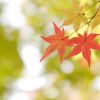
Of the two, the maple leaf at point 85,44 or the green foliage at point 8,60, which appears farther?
the green foliage at point 8,60

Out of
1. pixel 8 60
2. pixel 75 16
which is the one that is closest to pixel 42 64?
pixel 8 60

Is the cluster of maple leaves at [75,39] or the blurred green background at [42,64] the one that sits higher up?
the blurred green background at [42,64]

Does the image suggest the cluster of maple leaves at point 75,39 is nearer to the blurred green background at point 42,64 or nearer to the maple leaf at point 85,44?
the maple leaf at point 85,44

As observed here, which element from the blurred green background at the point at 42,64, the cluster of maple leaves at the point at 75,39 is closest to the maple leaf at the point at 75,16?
the cluster of maple leaves at the point at 75,39

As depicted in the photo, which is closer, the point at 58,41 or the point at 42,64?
the point at 58,41

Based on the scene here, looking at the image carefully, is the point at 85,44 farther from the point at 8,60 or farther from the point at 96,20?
the point at 8,60

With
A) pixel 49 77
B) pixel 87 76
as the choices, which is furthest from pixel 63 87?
pixel 87 76

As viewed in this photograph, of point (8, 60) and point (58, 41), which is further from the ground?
point (8, 60)

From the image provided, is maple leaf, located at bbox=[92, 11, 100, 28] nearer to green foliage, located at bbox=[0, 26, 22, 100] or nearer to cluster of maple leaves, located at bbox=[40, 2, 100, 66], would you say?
cluster of maple leaves, located at bbox=[40, 2, 100, 66]

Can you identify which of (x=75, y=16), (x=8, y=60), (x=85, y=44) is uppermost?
(x=8, y=60)
